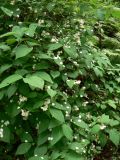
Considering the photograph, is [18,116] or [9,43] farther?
[18,116]

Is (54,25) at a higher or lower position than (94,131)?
higher

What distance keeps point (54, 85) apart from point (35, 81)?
1.16 feet

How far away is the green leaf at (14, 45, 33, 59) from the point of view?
2.37 m

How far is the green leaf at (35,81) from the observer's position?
220 cm

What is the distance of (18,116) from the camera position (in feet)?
8.99

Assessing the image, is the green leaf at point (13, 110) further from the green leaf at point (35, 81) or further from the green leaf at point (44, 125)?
the green leaf at point (35, 81)

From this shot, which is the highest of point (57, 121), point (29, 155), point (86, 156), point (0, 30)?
point (0, 30)

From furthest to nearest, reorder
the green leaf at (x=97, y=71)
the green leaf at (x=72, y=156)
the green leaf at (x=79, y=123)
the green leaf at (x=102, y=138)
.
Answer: the green leaf at (x=97, y=71)
the green leaf at (x=102, y=138)
the green leaf at (x=79, y=123)
the green leaf at (x=72, y=156)

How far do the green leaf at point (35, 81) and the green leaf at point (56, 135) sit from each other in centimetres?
42

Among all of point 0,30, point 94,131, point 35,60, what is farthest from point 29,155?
point 0,30

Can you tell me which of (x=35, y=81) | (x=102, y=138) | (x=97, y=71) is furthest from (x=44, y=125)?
(x=97, y=71)

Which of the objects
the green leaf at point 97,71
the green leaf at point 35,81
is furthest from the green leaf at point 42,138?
the green leaf at point 97,71

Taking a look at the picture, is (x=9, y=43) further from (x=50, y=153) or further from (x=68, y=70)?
(x=50, y=153)

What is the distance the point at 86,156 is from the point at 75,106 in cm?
50
